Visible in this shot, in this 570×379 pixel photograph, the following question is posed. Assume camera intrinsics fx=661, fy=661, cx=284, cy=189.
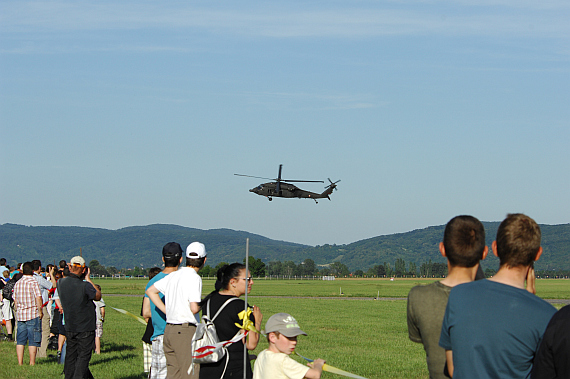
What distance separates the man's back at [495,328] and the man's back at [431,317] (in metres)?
0.56

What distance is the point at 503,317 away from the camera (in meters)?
3.95

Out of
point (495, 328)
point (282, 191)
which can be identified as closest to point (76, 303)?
point (495, 328)

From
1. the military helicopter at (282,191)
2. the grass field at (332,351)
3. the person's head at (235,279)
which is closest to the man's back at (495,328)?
the person's head at (235,279)

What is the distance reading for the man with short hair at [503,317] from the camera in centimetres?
393

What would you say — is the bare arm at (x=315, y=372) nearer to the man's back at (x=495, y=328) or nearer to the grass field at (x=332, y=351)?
the man's back at (x=495, y=328)

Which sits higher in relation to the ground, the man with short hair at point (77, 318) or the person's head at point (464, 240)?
the person's head at point (464, 240)

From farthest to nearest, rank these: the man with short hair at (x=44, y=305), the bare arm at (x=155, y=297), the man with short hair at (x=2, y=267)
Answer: the man with short hair at (x=2, y=267)
the man with short hair at (x=44, y=305)
the bare arm at (x=155, y=297)

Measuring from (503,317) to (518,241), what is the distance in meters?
0.49

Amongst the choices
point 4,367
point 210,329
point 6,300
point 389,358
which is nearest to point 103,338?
point 6,300

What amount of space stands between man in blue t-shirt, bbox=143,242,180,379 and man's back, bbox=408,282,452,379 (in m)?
4.07

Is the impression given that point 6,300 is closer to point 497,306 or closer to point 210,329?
point 210,329

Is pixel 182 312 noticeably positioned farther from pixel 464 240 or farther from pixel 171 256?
pixel 464 240

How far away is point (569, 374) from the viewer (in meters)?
3.52

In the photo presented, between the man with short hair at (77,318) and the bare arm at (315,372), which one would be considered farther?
the man with short hair at (77,318)
